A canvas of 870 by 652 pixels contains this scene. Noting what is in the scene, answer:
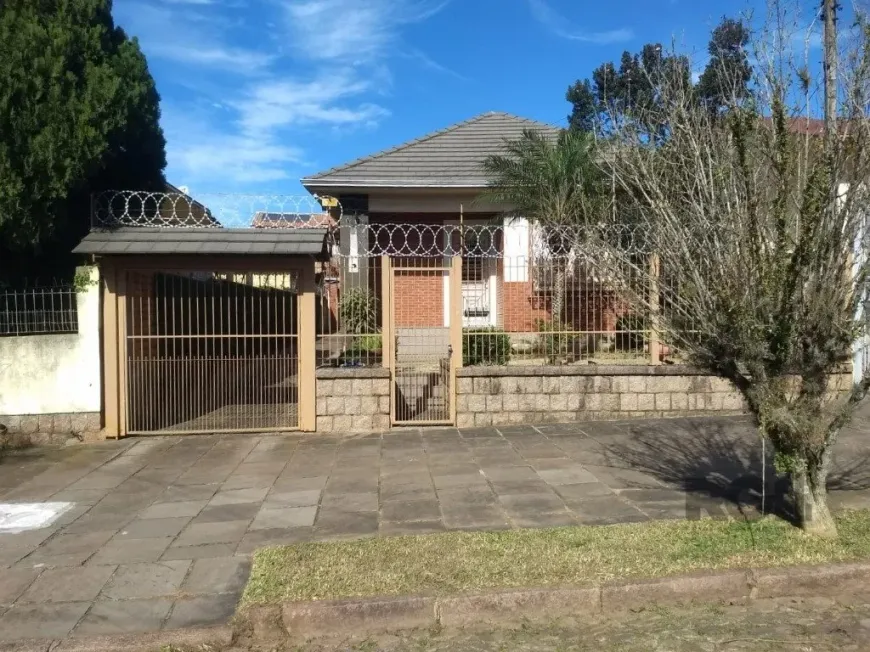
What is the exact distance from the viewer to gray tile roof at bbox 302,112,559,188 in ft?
45.8

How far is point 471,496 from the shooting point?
651 cm

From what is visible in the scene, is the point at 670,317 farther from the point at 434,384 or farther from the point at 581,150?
the point at 581,150

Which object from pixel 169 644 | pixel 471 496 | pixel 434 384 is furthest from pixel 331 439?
pixel 169 644

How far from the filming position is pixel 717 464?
7.42m

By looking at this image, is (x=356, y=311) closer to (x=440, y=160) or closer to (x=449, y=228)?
(x=449, y=228)

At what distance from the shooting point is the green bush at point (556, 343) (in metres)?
9.80

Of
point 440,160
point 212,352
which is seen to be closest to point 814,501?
point 212,352

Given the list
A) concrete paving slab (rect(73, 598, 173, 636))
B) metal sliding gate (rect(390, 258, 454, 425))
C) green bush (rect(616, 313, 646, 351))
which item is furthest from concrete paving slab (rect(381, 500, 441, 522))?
green bush (rect(616, 313, 646, 351))

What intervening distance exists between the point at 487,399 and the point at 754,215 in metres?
5.41

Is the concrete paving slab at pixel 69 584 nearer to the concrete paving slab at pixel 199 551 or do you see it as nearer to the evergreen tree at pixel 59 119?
the concrete paving slab at pixel 199 551

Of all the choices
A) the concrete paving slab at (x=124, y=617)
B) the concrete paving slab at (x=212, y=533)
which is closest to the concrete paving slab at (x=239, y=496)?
the concrete paving slab at (x=212, y=533)

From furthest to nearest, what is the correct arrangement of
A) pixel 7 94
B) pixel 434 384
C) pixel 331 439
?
pixel 434 384 < pixel 331 439 < pixel 7 94

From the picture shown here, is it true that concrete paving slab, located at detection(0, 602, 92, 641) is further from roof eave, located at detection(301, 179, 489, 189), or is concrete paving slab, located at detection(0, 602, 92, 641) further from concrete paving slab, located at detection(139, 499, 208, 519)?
roof eave, located at detection(301, 179, 489, 189)

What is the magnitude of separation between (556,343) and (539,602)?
5.78 meters
